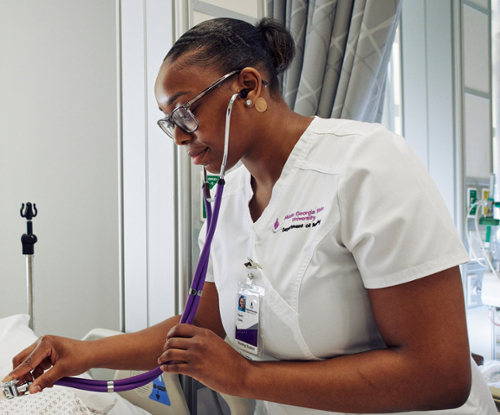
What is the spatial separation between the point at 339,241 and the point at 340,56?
121cm

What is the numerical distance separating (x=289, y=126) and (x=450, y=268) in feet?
1.52

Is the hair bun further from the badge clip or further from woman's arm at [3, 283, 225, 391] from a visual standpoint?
the badge clip

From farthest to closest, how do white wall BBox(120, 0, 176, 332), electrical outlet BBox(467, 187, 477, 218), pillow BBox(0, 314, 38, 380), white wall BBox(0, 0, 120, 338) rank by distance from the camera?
electrical outlet BBox(467, 187, 477, 218) → white wall BBox(0, 0, 120, 338) → white wall BBox(120, 0, 176, 332) → pillow BBox(0, 314, 38, 380)

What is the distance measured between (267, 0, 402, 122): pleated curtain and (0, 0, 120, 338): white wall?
109 cm

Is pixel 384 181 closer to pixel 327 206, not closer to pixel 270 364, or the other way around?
pixel 327 206

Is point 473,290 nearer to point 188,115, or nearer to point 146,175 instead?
point 146,175

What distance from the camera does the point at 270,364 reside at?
31.3 inches

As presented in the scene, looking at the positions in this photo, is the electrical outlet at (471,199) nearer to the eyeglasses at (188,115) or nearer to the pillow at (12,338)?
the eyeglasses at (188,115)

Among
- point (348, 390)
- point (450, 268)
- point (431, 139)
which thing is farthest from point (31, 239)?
point (431, 139)

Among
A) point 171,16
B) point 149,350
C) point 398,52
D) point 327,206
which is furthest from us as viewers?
point 398,52

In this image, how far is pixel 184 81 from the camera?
0.82 m

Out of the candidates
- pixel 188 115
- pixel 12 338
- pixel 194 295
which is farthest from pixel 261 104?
pixel 12 338

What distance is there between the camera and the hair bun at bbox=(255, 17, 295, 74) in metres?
0.94

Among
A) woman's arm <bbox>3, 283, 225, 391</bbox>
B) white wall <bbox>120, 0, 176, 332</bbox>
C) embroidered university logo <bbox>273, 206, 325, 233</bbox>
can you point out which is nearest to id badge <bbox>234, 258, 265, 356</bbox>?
embroidered university logo <bbox>273, 206, 325, 233</bbox>
